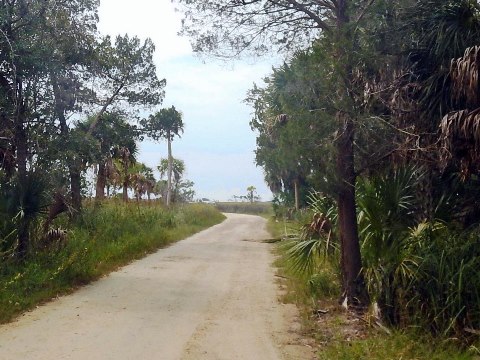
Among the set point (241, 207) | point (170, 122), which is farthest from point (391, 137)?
point (241, 207)

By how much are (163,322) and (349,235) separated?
3220mm

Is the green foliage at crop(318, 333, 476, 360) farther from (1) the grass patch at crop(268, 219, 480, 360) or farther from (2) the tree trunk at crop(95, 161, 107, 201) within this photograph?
(2) the tree trunk at crop(95, 161, 107, 201)

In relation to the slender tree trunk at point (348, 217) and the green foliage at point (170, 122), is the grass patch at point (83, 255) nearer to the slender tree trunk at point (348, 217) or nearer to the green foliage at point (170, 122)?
the slender tree trunk at point (348, 217)

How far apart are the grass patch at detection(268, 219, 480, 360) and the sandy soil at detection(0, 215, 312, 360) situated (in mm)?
317

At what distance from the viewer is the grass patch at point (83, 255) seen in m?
9.66

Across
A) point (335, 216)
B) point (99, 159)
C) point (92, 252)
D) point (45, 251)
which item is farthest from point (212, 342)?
point (99, 159)

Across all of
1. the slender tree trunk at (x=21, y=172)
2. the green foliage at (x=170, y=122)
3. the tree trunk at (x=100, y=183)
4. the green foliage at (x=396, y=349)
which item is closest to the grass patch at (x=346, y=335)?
the green foliage at (x=396, y=349)

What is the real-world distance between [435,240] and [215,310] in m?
3.75

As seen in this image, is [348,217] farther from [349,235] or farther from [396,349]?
[396,349]

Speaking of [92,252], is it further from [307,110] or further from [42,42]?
[307,110]

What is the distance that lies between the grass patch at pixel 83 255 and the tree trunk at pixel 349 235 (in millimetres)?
5090

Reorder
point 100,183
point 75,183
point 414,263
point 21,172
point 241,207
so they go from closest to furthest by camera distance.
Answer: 1. point 414,263
2. point 21,172
3. point 75,183
4. point 100,183
5. point 241,207

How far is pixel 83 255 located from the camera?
1238 centimetres

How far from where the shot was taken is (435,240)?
791 cm
